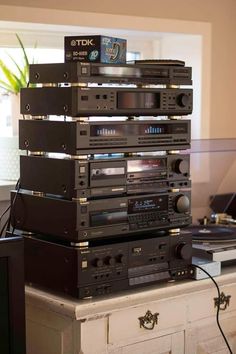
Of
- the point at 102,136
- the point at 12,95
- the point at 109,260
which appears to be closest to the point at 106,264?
the point at 109,260

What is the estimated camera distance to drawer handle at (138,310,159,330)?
85.7 inches

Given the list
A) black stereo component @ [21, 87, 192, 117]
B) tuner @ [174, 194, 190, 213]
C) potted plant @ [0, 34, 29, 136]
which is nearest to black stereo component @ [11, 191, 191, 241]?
tuner @ [174, 194, 190, 213]

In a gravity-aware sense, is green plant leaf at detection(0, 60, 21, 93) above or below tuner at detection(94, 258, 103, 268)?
above

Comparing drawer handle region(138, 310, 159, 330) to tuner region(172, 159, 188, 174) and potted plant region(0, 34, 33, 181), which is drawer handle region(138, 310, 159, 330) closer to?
tuner region(172, 159, 188, 174)

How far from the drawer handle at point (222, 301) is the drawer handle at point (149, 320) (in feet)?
0.88

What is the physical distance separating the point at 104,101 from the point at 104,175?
0.72ft

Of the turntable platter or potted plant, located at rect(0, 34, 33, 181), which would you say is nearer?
the turntable platter

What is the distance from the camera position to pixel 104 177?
207 centimetres

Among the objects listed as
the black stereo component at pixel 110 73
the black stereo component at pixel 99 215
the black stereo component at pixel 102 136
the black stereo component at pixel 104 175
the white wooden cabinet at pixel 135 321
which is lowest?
the white wooden cabinet at pixel 135 321

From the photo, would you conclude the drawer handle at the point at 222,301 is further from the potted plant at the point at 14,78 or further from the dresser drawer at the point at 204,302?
the potted plant at the point at 14,78

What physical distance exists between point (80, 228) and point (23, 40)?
108 cm

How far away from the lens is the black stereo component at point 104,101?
1995mm

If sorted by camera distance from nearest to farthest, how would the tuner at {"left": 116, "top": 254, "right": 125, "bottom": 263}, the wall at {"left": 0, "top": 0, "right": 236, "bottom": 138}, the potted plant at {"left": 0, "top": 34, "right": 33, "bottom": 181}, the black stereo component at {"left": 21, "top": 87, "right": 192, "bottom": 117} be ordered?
the black stereo component at {"left": 21, "top": 87, "right": 192, "bottom": 117} < the tuner at {"left": 116, "top": 254, "right": 125, "bottom": 263} < the potted plant at {"left": 0, "top": 34, "right": 33, "bottom": 181} < the wall at {"left": 0, "top": 0, "right": 236, "bottom": 138}

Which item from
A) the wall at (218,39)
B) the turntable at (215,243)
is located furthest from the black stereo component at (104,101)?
the wall at (218,39)
